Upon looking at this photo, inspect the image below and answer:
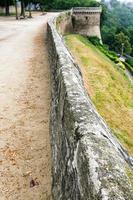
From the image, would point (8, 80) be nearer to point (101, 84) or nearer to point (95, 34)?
point (101, 84)

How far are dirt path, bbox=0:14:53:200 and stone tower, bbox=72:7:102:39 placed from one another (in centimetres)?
3850

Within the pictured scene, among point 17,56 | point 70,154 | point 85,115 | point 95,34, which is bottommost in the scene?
point 95,34

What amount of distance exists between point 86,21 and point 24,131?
47.4m

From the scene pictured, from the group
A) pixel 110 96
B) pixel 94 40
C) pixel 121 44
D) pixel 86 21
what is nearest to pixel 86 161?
pixel 110 96

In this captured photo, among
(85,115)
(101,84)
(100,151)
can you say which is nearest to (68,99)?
(85,115)

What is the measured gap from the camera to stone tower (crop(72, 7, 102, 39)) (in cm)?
5372

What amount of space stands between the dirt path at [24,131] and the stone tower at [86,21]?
126ft

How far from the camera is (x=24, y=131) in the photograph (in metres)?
8.58

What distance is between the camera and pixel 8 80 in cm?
1288

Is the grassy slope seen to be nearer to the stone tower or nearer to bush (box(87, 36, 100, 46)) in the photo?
bush (box(87, 36, 100, 46))

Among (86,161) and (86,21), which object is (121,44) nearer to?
(86,21)

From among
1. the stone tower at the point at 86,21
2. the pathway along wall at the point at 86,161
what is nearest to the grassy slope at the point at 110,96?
the pathway along wall at the point at 86,161

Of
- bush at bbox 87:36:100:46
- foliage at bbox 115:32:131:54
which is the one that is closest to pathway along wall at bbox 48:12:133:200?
bush at bbox 87:36:100:46

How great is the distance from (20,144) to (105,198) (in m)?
4.88
